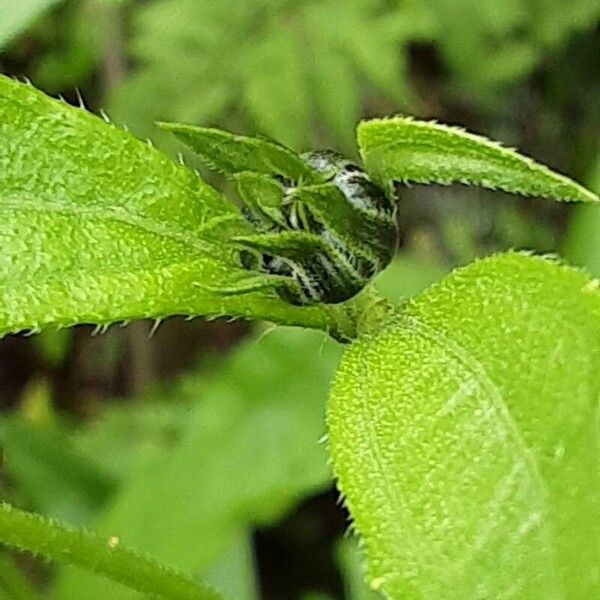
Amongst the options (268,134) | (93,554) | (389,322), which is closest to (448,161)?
(389,322)

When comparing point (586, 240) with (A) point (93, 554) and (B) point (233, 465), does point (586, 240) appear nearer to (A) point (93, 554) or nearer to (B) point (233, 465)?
(B) point (233, 465)

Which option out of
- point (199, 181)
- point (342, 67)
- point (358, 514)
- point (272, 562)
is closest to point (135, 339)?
point (272, 562)

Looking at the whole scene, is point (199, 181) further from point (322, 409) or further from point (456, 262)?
point (456, 262)

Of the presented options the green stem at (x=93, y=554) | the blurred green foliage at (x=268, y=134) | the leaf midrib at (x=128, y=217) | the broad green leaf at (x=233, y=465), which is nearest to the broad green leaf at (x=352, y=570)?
the blurred green foliage at (x=268, y=134)

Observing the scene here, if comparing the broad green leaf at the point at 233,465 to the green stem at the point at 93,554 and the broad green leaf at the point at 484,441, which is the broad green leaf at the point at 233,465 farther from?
the broad green leaf at the point at 484,441

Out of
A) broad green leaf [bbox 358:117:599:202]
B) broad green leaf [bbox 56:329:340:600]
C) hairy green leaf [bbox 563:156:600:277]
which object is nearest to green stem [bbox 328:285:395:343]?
broad green leaf [bbox 358:117:599:202]

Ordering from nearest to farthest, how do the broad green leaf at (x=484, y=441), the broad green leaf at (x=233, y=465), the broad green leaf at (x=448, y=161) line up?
the broad green leaf at (x=484, y=441) < the broad green leaf at (x=448, y=161) < the broad green leaf at (x=233, y=465)
